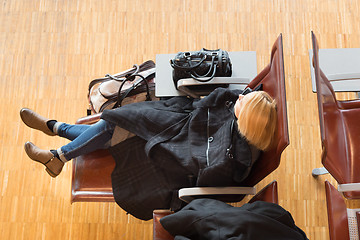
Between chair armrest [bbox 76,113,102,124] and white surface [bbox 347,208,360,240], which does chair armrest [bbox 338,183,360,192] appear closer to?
white surface [bbox 347,208,360,240]

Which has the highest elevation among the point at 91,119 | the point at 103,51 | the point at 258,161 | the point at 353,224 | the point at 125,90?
the point at 103,51

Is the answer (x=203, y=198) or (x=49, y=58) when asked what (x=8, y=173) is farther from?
(x=203, y=198)

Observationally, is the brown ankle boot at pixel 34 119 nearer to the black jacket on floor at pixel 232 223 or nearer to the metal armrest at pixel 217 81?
the metal armrest at pixel 217 81

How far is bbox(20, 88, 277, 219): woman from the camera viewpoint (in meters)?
1.80

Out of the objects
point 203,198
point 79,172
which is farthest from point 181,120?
point 79,172

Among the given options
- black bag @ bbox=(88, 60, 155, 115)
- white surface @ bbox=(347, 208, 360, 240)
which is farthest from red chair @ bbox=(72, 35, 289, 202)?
white surface @ bbox=(347, 208, 360, 240)

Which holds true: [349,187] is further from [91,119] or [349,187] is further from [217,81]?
[91,119]

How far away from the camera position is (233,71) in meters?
2.09

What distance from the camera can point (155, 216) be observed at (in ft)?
6.22

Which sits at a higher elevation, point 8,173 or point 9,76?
point 9,76

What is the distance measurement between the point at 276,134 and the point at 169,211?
0.64 metres

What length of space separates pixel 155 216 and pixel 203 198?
9.9 inches

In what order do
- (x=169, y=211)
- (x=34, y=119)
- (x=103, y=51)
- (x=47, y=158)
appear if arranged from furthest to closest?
(x=103, y=51) → (x=34, y=119) → (x=47, y=158) → (x=169, y=211)

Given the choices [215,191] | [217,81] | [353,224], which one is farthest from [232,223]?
[353,224]
